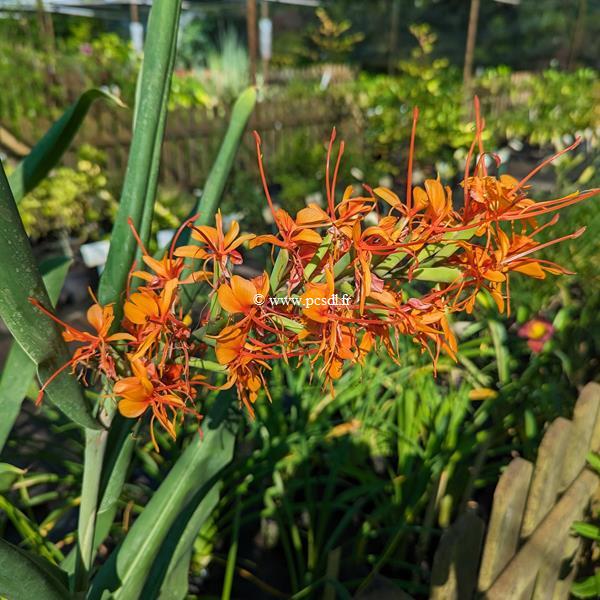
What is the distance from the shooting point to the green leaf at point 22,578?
53 centimetres

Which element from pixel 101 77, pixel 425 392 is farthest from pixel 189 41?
pixel 425 392

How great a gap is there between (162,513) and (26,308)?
41cm

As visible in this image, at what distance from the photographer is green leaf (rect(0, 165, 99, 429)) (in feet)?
1.69

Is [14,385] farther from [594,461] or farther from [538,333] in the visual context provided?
[538,333]

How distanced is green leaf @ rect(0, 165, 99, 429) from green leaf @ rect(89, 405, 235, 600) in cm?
25

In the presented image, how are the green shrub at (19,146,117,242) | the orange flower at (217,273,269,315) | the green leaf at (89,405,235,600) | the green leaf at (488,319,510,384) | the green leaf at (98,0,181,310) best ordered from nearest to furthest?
the orange flower at (217,273,269,315) → the green leaf at (98,0,181,310) → the green leaf at (89,405,235,600) → the green leaf at (488,319,510,384) → the green shrub at (19,146,117,242)

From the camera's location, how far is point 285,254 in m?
0.54

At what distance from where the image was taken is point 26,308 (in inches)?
21.4

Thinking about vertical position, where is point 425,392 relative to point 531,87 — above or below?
below

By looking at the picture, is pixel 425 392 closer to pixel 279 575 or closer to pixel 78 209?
pixel 279 575

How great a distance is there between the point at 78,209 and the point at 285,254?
11.2 ft

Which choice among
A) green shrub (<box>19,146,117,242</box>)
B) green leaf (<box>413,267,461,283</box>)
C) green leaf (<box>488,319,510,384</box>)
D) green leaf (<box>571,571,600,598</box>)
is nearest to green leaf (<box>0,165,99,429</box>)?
green leaf (<box>413,267,461,283</box>)

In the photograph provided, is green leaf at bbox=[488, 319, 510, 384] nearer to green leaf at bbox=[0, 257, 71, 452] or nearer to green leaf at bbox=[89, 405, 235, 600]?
green leaf at bbox=[89, 405, 235, 600]

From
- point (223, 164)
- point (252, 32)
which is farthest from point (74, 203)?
point (223, 164)
